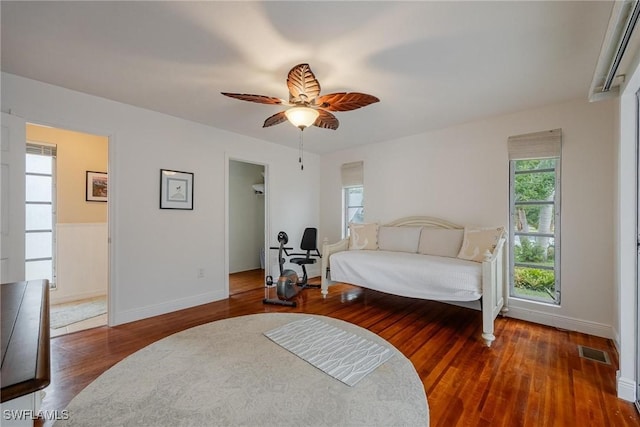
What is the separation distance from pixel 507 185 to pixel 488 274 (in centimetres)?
136

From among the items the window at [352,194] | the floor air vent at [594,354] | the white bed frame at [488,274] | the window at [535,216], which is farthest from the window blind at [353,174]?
the floor air vent at [594,354]

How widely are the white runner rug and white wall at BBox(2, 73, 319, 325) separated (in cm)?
209

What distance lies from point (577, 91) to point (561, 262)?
5.74ft

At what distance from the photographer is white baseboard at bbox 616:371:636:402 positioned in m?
1.71

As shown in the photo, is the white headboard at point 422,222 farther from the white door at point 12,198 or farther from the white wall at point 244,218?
the white door at point 12,198

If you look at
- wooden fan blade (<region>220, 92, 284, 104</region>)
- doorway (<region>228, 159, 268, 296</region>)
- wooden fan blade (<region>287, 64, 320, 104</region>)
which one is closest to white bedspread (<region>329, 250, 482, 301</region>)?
wooden fan blade (<region>287, 64, 320, 104</region>)

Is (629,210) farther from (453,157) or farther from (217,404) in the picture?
(217,404)

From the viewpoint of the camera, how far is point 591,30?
1729mm

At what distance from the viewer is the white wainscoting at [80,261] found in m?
3.62

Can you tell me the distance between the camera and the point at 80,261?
12.4ft

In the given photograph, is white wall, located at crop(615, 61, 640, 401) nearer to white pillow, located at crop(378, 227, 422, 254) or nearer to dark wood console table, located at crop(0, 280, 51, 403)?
white pillow, located at crop(378, 227, 422, 254)

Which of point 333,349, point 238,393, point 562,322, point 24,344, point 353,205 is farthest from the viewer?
point 353,205

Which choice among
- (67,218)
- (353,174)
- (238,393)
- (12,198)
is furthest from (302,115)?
(67,218)

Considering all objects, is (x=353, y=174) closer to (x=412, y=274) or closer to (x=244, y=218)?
(x=412, y=274)
